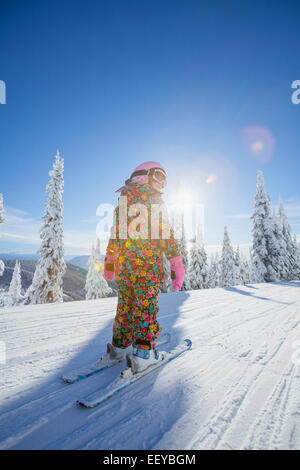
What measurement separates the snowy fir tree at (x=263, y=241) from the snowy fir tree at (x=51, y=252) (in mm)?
18008

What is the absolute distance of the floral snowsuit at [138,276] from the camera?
1.96 metres

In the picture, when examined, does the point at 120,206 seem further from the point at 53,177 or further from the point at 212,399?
the point at 53,177

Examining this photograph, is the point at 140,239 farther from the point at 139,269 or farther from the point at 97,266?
the point at 97,266

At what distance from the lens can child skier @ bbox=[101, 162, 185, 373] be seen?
1.96 meters

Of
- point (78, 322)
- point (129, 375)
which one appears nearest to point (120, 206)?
point (129, 375)

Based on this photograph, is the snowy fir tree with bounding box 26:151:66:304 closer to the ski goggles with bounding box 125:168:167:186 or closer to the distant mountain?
the ski goggles with bounding box 125:168:167:186

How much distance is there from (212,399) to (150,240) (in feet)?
4.58

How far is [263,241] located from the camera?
67.6 feet

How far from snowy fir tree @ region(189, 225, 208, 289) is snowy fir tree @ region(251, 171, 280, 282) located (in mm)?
8995

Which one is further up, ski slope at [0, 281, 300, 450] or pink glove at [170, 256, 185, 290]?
pink glove at [170, 256, 185, 290]

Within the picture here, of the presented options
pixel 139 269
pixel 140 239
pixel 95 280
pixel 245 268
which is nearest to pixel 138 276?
pixel 139 269

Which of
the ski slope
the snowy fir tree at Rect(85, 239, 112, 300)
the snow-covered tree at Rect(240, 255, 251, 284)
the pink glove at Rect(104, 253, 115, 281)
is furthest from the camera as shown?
the snow-covered tree at Rect(240, 255, 251, 284)

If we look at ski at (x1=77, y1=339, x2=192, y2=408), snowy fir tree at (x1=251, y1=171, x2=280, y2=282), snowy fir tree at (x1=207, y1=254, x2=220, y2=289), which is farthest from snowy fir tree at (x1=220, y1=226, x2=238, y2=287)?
ski at (x1=77, y1=339, x2=192, y2=408)

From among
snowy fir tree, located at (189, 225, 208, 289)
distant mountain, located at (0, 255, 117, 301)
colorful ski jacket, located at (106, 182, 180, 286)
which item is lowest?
distant mountain, located at (0, 255, 117, 301)
